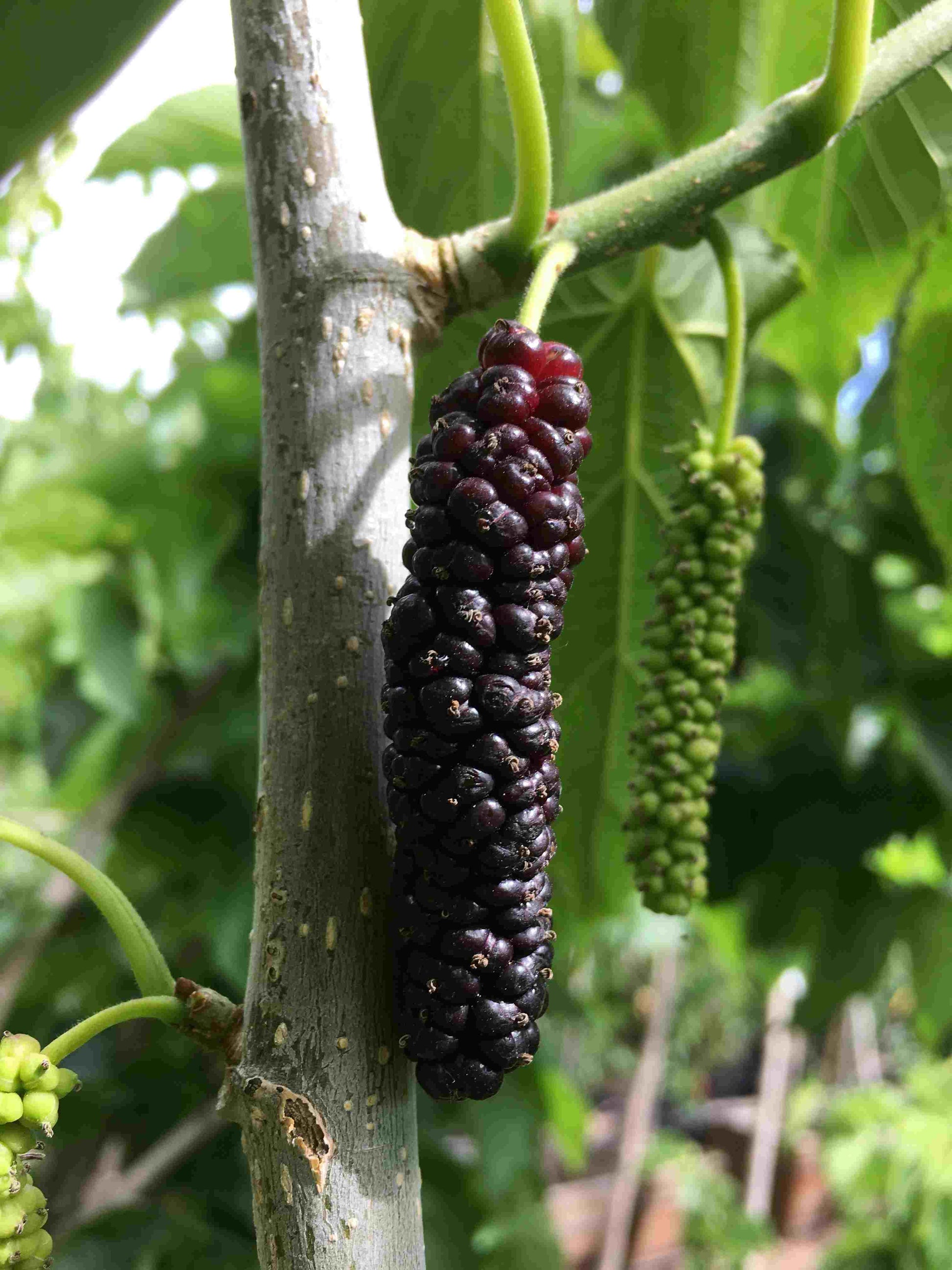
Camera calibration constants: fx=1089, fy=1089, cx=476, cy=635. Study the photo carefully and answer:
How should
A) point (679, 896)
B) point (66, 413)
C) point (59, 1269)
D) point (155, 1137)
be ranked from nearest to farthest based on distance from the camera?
point (679, 896), point (59, 1269), point (155, 1137), point (66, 413)

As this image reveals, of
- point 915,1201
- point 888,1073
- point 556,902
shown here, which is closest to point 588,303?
point 556,902

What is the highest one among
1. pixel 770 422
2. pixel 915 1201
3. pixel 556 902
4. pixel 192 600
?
pixel 770 422

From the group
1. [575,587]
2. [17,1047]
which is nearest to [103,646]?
[575,587]

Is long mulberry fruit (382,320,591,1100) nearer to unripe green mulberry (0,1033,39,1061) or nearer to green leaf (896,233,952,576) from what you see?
unripe green mulberry (0,1033,39,1061)

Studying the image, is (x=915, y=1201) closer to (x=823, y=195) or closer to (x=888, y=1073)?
(x=823, y=195)

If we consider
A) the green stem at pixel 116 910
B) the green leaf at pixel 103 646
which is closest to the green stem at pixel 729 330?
the green stem at pixel 116 910

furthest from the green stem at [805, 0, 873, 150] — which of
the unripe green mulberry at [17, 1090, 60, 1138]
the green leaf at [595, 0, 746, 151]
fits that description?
the unripe green mulberry at [17, 1090, 60, 1138]

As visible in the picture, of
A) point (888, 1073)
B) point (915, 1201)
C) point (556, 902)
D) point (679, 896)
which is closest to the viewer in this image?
point (679, 896)
